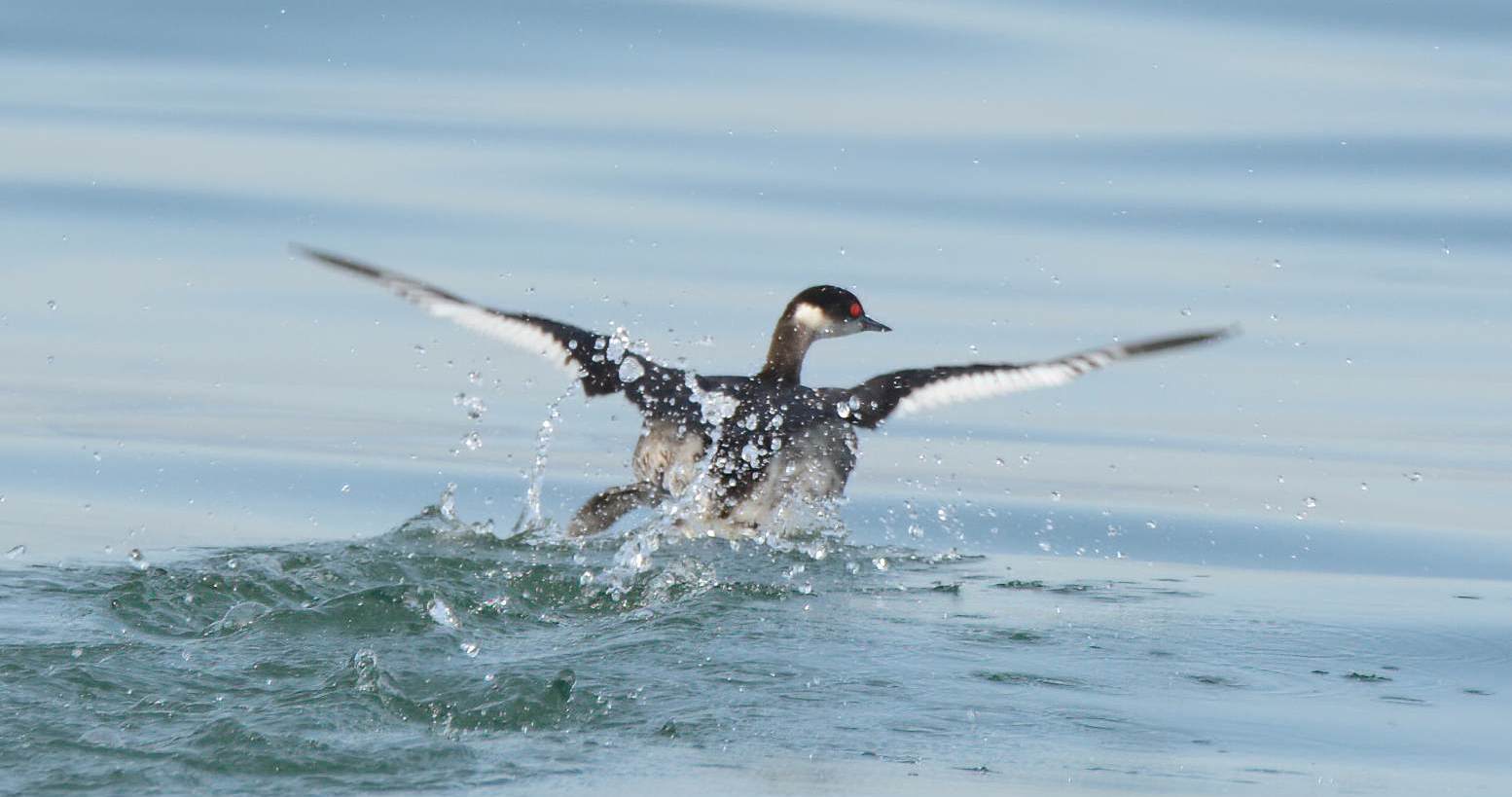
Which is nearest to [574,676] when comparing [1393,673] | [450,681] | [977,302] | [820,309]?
[450,681]

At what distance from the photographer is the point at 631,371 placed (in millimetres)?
8961

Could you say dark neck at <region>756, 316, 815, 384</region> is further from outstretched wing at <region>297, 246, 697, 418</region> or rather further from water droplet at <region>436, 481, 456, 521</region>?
water droplet at <region>436, 481, 456, 521</region>

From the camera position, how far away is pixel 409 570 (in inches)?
297

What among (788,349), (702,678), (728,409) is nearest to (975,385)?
(728,409)

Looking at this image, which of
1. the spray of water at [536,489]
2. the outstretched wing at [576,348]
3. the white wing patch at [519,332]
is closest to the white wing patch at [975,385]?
the outstretched wing at [576,348]

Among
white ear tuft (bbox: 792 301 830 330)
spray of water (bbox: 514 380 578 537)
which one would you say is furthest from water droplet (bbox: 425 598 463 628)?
white ear tuft (bbox: 792 301 830 330)

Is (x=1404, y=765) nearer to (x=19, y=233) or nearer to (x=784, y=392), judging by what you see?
(x=784, y=392)

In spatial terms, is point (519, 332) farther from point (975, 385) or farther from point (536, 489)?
point (975, 385)

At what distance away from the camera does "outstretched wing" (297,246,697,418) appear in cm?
884

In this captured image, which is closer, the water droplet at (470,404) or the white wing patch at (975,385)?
the white wing patch at (975,385)

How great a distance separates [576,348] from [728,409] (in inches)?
30.1

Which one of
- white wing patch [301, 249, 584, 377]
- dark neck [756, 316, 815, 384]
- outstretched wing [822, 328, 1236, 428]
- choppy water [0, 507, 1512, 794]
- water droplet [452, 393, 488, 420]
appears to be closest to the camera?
choppy water [0, 507, 1512, 794]

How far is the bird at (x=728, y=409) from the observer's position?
864cm

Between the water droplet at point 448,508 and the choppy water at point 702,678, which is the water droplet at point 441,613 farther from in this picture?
the water droplet at point 448,508
